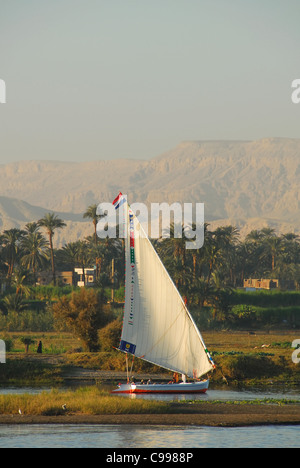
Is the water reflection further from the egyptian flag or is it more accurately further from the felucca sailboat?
the egyptian flag

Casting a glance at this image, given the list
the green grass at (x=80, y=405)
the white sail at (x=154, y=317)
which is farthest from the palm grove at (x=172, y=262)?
the green grass at (x=80, y=405)

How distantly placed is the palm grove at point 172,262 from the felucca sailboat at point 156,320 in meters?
20.9

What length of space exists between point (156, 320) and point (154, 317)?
21 cm

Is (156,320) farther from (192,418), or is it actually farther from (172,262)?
(172,262)

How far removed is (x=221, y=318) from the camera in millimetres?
106625

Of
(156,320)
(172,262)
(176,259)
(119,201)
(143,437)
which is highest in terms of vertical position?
(119,201)

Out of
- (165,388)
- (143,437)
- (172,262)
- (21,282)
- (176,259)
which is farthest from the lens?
(176,259)

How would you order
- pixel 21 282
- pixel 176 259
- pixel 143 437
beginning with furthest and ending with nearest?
1. pixel 176 259
2. pixel 21 282
3. pixel 143 437

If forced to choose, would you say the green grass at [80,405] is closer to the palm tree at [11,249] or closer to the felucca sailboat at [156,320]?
the felucca sailboat at [156,320]

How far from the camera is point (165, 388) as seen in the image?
4872 cm

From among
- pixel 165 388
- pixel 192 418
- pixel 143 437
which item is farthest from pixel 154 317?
pixel 143 437

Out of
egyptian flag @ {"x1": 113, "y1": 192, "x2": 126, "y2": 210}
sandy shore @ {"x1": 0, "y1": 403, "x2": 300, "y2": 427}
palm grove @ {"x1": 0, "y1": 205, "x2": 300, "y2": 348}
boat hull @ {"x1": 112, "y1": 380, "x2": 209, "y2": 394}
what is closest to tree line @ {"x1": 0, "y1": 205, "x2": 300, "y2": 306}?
palm grove @ {"x1": 0, "y1": 205, "x2": 300, "y2": 348}
